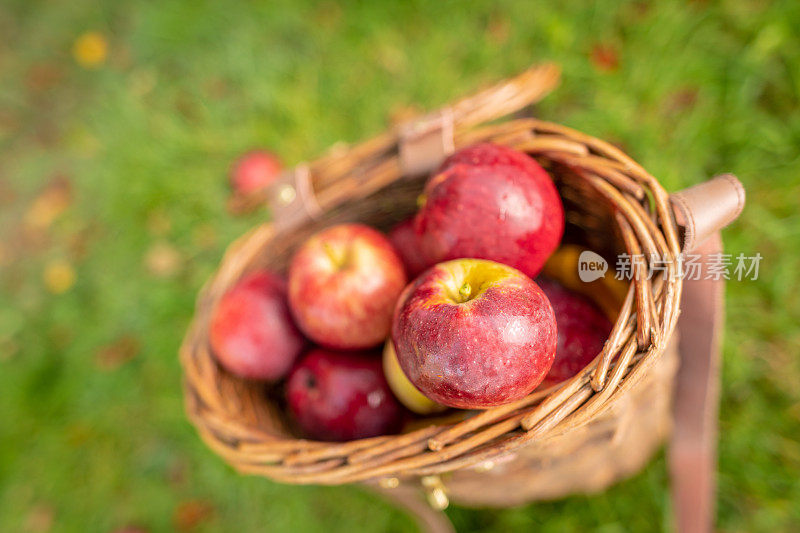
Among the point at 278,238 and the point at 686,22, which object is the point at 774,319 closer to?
the point at 686,22

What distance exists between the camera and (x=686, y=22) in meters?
1.90

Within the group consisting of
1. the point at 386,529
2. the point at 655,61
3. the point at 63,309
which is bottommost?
the point at 386,529

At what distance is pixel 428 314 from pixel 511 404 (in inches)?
8.0

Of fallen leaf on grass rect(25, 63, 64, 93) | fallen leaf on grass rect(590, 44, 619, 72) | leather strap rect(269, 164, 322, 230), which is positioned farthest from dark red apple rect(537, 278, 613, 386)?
fallen leaf on grass rect(25, 63, 64, 93)

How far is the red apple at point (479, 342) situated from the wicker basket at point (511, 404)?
0.05 m

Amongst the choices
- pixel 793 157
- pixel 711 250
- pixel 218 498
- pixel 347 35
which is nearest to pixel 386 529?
pixel 218 498

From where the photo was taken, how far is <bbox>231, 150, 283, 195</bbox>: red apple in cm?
227

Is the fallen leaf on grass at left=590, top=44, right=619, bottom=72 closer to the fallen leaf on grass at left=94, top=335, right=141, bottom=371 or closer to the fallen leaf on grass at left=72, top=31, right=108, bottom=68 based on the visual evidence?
the fallen leaf on grass at left=94, top=335, right=141, bottom=371

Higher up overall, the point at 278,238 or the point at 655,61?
the point at 655,61

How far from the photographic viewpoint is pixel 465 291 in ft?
3.23

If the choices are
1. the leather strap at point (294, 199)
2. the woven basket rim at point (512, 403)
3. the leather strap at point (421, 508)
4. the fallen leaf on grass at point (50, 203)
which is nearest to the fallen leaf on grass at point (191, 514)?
the leather strap at point (421, 508)

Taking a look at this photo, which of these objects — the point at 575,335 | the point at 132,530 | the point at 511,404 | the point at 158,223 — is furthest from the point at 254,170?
the point at 511,404

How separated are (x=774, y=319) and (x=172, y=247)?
2321 millimetres

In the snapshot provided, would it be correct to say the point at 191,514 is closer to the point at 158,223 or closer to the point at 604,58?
the point at 158,223
